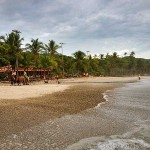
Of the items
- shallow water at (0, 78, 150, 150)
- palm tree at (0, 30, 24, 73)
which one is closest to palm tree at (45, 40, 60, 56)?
palm tree at (0, 30, 24, 73)

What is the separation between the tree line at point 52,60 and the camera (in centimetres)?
4894

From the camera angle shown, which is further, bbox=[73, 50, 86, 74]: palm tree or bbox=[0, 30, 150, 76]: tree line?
bbox=[73, 50, 86, 74]: palm tree

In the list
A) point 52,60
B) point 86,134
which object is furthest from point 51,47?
point 86,134

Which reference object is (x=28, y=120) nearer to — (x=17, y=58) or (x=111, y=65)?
(x=17, y=58)

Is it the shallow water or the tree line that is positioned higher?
the tree line

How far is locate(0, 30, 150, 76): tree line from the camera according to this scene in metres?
48.9

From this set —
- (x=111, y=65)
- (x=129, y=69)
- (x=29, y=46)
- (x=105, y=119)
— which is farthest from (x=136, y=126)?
(x=129, y=69)

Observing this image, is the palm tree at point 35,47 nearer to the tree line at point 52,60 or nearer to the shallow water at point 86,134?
the tree line at point 52,60

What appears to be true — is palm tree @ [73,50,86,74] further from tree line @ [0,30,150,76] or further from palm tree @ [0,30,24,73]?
palm tree @ [0,30,24,73]

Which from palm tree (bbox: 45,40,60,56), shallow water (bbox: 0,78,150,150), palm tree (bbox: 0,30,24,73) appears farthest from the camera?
palm tree (bbox: 45,40,60,56)

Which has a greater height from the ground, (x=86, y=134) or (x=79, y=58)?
(x=79, y=58)

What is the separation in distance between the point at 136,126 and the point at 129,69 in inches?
5258

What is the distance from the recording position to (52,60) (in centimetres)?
6225

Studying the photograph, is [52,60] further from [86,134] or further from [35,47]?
[86,134]
